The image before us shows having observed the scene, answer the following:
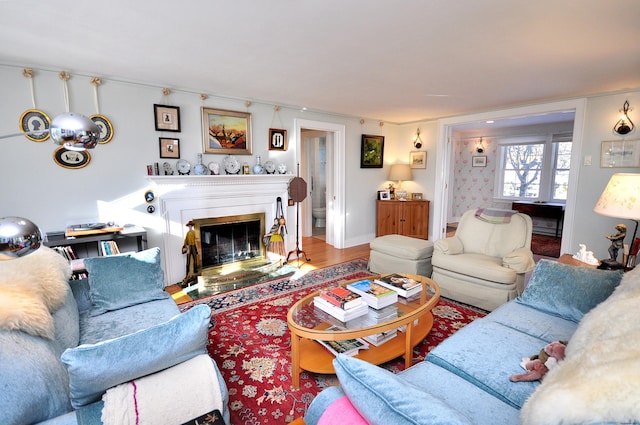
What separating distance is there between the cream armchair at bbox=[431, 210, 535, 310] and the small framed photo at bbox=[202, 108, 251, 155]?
8.75 ft

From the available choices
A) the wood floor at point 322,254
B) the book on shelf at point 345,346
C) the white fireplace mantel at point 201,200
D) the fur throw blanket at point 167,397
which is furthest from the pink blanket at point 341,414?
the white fireplace mantel at point 201,200

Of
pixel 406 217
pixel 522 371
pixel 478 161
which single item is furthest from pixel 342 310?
pixel 478 161

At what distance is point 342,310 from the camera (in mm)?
1999

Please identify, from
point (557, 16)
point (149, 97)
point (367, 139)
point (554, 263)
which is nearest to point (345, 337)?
point (554, 263)

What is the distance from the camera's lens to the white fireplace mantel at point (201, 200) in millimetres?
3525

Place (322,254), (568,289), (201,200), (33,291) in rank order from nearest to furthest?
(33,291) → (568,289) → (201,200) → (322,254)

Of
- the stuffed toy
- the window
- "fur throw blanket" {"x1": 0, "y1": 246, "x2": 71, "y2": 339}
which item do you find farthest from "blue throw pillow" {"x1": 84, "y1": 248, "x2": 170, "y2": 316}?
the window

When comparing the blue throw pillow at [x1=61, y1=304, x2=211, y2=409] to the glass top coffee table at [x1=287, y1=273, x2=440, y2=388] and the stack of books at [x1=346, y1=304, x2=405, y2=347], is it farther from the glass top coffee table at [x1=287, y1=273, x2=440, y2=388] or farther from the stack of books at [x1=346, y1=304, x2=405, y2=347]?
the stack of books at [x1=346, y1=304, x2=405, y2=347]

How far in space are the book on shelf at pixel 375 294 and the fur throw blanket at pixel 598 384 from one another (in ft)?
3.67

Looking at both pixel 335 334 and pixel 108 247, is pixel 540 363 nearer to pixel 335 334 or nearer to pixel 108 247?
pixel 335 334

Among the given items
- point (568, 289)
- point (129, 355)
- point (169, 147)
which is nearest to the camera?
point (129, 355)

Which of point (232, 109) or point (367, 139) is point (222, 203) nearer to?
point (232, 109)

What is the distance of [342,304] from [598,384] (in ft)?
4.58

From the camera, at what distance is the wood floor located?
4.31 meters
